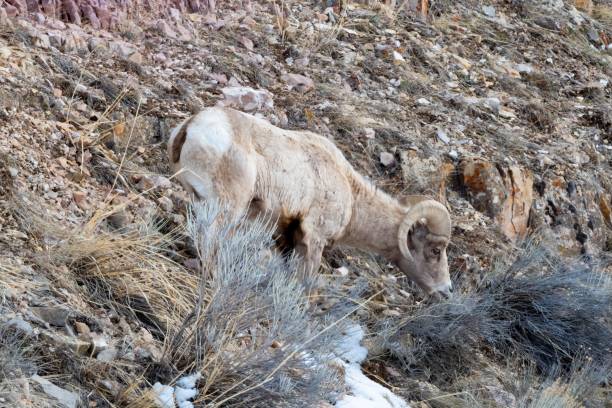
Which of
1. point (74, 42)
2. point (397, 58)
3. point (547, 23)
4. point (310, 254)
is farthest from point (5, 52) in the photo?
point (547, 23)

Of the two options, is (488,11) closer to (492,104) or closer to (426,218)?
(492,104)

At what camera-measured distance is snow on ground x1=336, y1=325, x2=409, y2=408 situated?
633 cm

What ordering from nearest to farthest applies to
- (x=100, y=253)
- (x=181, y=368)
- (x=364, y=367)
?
(x=181, y=368) < (x=100, y=253) < (x=364, y=367)

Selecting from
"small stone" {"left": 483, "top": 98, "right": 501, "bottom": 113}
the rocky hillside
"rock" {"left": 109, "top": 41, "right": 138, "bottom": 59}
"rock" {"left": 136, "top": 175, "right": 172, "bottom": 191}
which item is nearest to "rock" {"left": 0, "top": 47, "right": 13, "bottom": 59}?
the rocky hillside

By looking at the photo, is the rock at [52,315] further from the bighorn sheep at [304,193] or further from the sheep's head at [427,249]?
the sheep's head at [427,249]

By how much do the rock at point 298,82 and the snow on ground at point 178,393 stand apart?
5.65 meters

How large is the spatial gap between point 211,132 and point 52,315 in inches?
73.0

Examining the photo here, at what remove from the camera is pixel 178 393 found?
5.18 m

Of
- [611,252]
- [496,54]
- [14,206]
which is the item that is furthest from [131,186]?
[496,54]

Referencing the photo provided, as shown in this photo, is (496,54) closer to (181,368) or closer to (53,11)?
(53,11)

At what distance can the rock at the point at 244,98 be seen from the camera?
9.43 m

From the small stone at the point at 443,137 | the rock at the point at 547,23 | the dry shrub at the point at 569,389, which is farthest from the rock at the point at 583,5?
the dry shrub at the point at 569,389

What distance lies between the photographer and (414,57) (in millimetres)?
12570

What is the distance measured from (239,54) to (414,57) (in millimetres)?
2861
